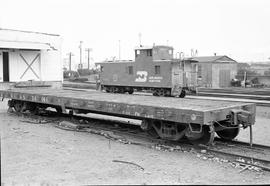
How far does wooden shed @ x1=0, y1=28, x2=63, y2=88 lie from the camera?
2761 cm

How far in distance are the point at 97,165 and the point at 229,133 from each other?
3891 mm

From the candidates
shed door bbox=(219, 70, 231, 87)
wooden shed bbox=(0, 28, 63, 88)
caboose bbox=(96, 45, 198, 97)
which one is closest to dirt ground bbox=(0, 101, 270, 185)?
caboose bbox=(96, 45, 198, 97)

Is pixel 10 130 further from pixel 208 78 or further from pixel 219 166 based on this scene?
pixel 208 78

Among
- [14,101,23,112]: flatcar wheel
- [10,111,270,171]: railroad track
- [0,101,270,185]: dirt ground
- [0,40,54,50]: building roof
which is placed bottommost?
[0,101,270,185]: dirt ground

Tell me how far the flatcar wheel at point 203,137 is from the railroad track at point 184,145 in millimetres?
130

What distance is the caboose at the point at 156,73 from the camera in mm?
22250

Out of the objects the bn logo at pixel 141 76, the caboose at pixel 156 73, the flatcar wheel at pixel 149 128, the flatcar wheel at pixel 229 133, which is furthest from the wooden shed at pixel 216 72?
the flatcar wheel at pixel 149 128

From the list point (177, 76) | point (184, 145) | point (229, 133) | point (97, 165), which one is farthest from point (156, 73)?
point (97, 165)

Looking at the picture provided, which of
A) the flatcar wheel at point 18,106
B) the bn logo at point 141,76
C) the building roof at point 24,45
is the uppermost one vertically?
the building roof at point 24,45

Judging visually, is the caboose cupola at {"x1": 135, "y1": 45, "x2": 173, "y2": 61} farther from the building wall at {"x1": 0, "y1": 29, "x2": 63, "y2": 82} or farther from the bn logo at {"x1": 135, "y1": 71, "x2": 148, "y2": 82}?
the building wall at {"x1": 0, "y1": 29, "x2": 63, "y2": 82}

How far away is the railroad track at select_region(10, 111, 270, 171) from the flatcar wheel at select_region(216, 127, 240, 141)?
136mm

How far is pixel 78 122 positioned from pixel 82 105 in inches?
81.9

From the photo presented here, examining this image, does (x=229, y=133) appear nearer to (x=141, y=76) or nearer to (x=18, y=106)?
(x=18, y=106)

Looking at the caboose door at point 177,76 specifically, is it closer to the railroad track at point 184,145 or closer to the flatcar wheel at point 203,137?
the railroad track at point 184,145
